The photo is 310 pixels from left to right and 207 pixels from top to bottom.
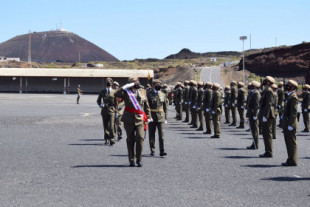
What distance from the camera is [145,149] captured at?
12.9 m

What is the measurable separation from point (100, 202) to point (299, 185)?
11.8 ft

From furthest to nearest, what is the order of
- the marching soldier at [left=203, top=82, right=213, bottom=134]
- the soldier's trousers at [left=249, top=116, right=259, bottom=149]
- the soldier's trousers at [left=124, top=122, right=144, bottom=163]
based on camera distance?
→ 1. the marching soldier at [left=203, top=82, right=213, bottom=134]
2. the soldier's trousers at [left=249, top=116, right=259, bottom=149]
3. the soldier's trousers at [left=124, top=122, right=144, bottom=163]

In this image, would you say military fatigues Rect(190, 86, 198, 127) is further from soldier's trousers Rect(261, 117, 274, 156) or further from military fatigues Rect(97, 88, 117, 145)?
soldier's trousers Rect(261, 117, 274, 156)

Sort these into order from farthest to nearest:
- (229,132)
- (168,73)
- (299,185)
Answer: (168,73)
(229,132)
(299,185)

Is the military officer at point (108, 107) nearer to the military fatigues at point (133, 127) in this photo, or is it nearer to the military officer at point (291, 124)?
the military fatigues at point (133, 127)

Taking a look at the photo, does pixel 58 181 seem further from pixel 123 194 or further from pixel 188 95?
pixel 188 95

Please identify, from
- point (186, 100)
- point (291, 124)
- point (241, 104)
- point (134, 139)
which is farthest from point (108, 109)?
point (186, 100)

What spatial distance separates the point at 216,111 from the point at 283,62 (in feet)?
276

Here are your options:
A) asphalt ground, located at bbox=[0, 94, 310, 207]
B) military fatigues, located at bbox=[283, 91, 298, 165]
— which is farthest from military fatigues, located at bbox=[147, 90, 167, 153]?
military fatigues, located at bbox=[283, 91, 298, 165]

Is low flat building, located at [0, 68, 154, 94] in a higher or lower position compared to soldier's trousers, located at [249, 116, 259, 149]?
higher

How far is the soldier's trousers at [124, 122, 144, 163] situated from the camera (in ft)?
32.7

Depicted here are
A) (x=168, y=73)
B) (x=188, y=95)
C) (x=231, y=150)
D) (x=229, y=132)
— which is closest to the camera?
(x=231, y=150)

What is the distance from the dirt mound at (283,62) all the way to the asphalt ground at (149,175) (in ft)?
270

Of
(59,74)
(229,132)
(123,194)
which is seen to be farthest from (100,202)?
(59,74)
